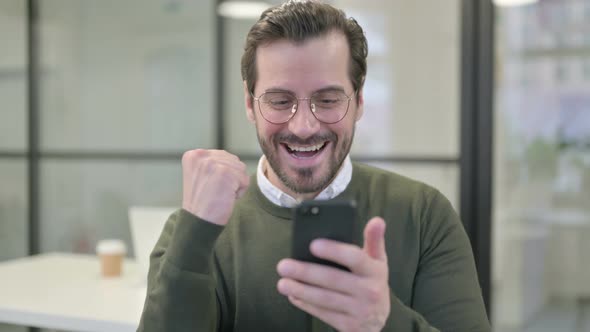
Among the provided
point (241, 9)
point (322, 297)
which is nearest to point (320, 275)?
point (322, 297)

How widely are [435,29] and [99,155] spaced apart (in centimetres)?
214

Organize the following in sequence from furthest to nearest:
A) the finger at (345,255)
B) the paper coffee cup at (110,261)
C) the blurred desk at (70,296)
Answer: the paper coffee cup at (110,261) → the blurred desk at (70,296) → the finger at (345,255)

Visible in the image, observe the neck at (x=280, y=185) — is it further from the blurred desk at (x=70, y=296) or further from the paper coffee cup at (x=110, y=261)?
the paper coffee cup at (x=110, y=261)

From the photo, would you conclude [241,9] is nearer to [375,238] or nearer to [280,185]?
[280,185]

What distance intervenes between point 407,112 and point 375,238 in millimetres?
2245

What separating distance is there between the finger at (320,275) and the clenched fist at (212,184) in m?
0.21

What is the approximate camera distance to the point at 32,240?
3.95 m

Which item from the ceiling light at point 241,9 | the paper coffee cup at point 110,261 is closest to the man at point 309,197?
the paper coffee cup at point 110,261

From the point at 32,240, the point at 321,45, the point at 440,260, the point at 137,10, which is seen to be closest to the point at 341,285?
the point at 440,260

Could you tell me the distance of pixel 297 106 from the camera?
4.11ft

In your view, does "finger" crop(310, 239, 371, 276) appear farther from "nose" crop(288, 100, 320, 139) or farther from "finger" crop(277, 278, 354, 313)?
"nose" crop(288, 100, 320, 139)

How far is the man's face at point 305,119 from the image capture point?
1239 mm

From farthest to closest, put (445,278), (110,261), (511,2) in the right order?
(511,2)
(110,261)
(445,278)

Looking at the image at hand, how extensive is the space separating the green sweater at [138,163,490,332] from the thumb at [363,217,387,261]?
1.15ft
